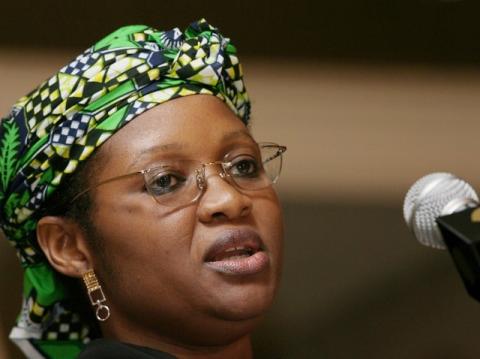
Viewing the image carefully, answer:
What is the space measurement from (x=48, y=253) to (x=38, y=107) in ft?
0.79

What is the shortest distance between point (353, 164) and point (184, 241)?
0.65m

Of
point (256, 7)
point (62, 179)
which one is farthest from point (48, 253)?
point (256, 7)

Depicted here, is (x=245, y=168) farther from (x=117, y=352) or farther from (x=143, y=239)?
(x=117, y=352)

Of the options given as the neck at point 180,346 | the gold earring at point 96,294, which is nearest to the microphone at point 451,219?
the neck at point 180,346

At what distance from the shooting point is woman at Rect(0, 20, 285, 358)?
48.3 inches

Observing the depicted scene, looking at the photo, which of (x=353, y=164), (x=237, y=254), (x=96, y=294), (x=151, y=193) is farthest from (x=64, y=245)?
(x=353, y=164)

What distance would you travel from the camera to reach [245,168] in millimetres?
1337

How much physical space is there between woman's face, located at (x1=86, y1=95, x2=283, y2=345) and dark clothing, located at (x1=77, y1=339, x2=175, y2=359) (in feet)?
0.16

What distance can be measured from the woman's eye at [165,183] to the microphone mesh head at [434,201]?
432 millimetres

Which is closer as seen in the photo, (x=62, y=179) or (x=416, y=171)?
(x=62, y=179)

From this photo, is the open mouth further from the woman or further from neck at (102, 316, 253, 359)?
neck at (102, 316, 253, 359)

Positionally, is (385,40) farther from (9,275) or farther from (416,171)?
(9,275)

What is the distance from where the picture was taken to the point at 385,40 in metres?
1.77

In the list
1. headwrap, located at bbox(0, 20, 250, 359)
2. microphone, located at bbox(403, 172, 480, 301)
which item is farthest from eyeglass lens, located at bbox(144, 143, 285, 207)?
microphone, located at bbox(403, 172, 480, 301)
